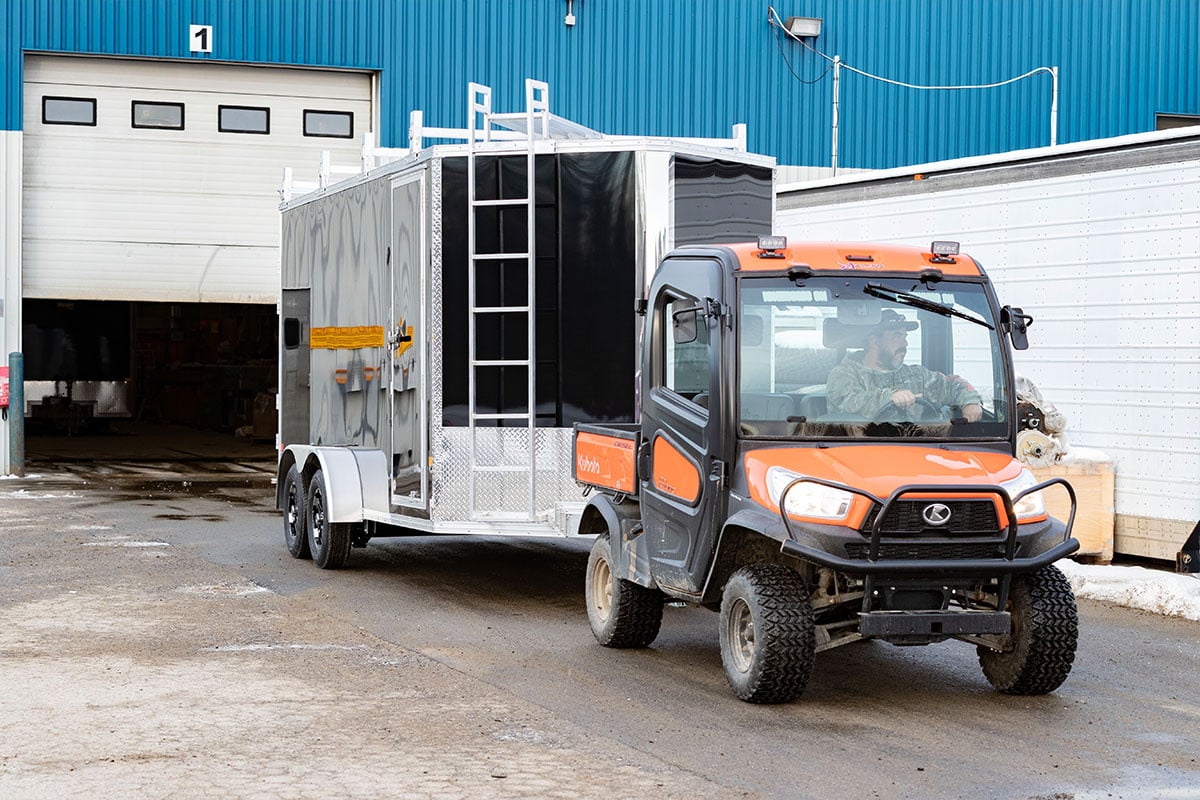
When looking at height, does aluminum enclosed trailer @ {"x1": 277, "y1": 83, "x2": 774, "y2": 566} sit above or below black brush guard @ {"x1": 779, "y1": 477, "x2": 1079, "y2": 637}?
above

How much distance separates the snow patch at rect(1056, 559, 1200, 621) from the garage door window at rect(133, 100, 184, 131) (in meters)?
16.1

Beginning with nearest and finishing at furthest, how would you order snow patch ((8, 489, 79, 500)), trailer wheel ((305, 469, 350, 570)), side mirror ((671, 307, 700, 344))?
1. side mirror ((671, 307, 700, 344))
2. trailer wheel ((305, 469, 350, 570))
3. snow patch ((8, 489, 79, 500))

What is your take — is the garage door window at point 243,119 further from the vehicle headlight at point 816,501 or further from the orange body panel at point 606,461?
the vehicle headlight at point 816,501

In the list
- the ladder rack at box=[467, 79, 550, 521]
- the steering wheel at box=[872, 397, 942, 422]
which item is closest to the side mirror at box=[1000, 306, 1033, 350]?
the steering wheel at box=[872, 397, 942, 422]

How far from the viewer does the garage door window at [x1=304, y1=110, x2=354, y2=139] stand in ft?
82.6

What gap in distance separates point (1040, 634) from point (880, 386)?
1.51 metres

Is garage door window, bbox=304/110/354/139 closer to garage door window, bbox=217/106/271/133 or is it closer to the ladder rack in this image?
garage door window, bbox=217/106/271/133

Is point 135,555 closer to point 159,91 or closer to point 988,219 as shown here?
point 988,219

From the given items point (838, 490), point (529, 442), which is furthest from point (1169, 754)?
point (529, 442)

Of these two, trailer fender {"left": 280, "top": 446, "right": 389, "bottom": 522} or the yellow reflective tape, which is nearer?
trailer fender {"left": 280, "top": 446, "right": 389, "bottom": 522}

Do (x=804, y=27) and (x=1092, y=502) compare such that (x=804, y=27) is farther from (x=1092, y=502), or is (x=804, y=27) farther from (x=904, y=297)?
(x=904, y=297)

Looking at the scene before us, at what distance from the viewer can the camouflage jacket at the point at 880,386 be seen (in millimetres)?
8719

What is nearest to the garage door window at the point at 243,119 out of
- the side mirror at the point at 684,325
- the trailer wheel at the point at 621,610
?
the trailer wheel at the point at 621,610

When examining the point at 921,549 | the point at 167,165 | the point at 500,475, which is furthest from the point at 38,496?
the point at 921,549
